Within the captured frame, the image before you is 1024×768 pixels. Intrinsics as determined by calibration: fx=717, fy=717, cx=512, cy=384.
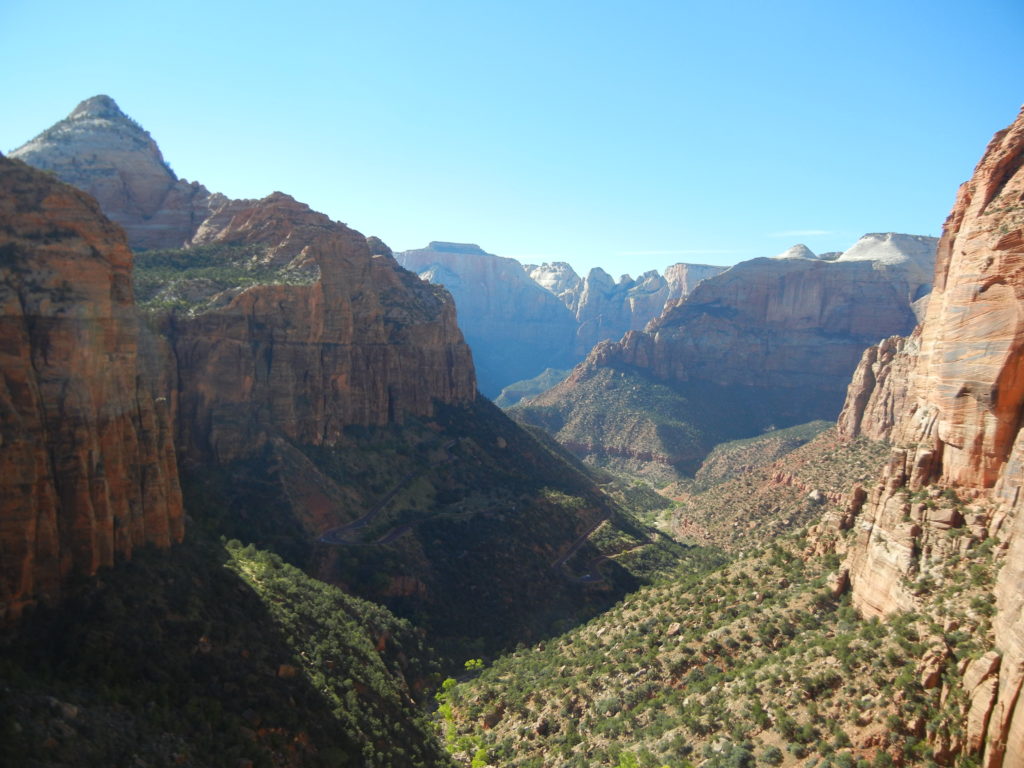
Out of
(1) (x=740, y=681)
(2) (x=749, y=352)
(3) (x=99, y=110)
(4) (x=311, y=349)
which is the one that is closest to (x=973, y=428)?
(1) (x=740, y=681)

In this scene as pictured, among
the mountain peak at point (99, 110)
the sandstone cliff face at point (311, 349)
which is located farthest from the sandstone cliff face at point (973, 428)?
the mountain peak at point (99, 110)

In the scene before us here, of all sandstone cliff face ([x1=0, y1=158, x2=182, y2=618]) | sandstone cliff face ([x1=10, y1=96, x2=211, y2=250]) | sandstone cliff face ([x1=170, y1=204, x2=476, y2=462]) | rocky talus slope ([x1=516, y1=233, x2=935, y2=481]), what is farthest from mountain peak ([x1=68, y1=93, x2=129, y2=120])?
sandstone cliff face ([x1=0, y1=158, x2=182, y2=618])

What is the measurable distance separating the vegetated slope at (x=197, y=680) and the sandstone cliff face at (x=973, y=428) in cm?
2651

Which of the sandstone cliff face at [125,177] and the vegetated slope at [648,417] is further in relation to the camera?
the vegetated slope at [648,417]

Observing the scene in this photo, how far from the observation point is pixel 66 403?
3234 cm

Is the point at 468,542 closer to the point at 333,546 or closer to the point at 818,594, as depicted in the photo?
the point at 333,546

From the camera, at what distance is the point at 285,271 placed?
253 ft

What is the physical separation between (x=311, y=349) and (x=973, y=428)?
195 feet

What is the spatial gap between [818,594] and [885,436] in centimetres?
6142

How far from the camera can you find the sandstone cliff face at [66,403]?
98.5 ft

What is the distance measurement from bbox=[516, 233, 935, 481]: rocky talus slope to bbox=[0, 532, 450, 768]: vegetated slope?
118 meters

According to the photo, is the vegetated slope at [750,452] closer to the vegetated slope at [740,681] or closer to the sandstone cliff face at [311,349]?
the sandstone cliff face at [311,349]

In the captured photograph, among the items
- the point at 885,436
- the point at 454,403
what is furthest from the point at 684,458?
the point at 454,403

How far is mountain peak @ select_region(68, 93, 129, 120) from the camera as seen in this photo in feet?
409
